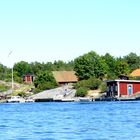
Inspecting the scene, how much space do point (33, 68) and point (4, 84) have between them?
149ft

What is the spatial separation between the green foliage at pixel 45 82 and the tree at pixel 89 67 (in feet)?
23.1

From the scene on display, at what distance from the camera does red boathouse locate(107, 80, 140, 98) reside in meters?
106

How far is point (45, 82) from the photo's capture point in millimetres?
126188

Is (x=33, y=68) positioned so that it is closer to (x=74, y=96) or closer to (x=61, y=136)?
(x=74, y=96)

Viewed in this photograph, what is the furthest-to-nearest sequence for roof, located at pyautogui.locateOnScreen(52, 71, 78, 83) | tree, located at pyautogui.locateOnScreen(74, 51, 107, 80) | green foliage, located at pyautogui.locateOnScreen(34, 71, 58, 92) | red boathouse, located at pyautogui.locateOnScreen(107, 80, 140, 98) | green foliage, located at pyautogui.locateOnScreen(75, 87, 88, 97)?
roof, located at pyautogui.locateOnScreen(52, 71, 78, 83)
green foliage, located at pyautogui.locateOnScreen(34, 71, 58, 92)
tree, located at pyautogui.locateOnScreen(74, 51, 107, 80)
green foliage, located at pyautogui.locateOnScreen(75, 87, 88, 97)
red boathouse, located at pyautogui.locateOnScreen(107, 80, 140, 98)

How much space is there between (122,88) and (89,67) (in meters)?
17.4

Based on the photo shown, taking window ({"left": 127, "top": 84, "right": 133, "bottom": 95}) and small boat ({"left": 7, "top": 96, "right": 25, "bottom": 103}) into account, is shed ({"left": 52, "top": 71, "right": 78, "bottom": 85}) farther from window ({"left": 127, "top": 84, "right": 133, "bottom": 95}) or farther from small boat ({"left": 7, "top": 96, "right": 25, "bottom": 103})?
window ({"left": 127, "top": 84, "right": 133, "bottom": 95})

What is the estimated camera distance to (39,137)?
28.9 meters

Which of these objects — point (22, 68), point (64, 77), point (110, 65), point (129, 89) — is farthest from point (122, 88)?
point (22, 68)

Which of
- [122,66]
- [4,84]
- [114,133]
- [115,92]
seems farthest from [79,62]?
[114,133]

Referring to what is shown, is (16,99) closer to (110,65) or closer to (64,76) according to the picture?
(64,76)

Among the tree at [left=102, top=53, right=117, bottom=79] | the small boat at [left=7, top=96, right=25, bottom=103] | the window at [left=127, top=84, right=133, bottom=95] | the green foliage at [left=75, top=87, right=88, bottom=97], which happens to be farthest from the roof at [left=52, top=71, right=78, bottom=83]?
the window at [left=127, top=84, right=133, bottom=95]

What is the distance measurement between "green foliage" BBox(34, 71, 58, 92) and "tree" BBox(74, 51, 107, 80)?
7.03 metres

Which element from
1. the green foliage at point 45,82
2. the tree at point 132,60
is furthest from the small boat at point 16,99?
the tree at point 132,60
